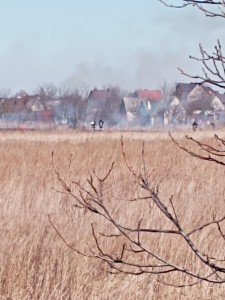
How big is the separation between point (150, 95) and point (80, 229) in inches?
2525

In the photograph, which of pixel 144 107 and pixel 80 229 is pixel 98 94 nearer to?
pixel 144 107

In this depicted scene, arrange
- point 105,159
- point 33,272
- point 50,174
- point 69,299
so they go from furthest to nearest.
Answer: point 105,159
point 50,174
point 33,272
point 69,299

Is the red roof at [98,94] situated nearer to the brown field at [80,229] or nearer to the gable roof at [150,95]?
the gable roof at [150,95]

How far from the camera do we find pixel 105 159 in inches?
440

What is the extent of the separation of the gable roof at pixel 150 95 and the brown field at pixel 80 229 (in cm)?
5546

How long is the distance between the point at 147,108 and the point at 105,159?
182ft

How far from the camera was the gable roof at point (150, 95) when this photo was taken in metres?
66.9

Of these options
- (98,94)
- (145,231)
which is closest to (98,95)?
(98,94)

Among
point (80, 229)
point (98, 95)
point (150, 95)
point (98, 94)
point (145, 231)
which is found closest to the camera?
point (145, 231)

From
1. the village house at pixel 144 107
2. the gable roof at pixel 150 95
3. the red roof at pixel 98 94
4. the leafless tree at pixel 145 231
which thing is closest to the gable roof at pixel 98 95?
the red roof at pixel 98 94

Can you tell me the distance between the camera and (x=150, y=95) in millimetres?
69250

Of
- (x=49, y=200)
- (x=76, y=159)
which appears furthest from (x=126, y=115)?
(x=49, y=200)

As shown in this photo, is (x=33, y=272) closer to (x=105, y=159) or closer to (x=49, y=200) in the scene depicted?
(x=49, y=200)

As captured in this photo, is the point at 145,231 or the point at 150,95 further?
the point at 150,95
